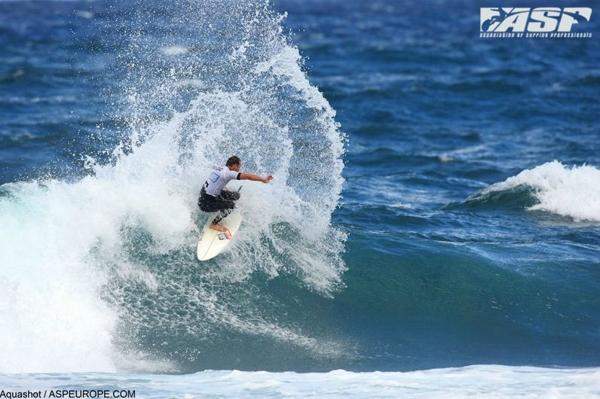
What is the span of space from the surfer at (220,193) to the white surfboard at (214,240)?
0.08m

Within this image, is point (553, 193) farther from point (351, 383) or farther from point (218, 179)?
point (351, 383)

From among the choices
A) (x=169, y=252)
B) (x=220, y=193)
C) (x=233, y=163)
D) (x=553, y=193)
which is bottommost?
(x=169, y=252)

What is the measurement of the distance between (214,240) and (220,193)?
991mm

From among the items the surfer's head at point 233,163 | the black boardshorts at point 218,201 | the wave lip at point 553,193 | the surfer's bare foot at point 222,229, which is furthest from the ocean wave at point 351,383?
the wave lip at point 553,193

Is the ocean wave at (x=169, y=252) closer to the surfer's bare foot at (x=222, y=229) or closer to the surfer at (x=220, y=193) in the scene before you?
the surfer's bare foot at (x=222, y=229)

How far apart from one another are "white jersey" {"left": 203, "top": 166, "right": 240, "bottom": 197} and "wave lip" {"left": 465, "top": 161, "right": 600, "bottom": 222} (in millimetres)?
8835

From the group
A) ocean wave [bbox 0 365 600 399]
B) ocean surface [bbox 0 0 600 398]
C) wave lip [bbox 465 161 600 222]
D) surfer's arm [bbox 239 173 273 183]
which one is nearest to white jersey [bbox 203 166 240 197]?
surfer's arm [bbox 239 173 273 183]

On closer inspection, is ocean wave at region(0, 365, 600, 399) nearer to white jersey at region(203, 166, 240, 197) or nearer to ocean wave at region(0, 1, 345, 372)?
ocean wave at region(0, 1, 345, 372)

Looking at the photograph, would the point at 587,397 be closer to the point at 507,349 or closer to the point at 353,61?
the point at 507,349

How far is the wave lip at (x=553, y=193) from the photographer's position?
2003cm

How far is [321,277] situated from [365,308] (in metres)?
0.98

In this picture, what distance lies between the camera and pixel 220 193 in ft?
47.1

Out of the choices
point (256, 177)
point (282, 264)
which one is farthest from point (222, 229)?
point (256, 177)

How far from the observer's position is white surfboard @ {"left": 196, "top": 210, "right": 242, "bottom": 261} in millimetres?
14867
